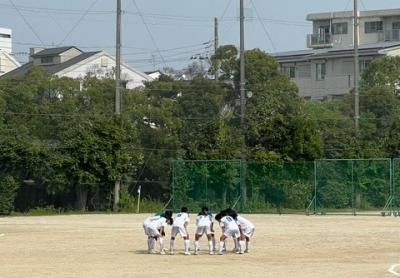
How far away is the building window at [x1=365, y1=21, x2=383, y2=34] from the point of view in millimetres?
81863

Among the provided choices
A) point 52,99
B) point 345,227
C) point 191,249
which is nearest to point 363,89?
point 52,99

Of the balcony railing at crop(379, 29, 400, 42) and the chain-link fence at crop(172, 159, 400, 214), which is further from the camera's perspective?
the balcony railing at crop(379, 29, 400, 42)

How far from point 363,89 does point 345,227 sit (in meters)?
33.7

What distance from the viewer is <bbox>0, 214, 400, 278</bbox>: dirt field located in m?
18.2

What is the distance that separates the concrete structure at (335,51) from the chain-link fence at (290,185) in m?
30.1

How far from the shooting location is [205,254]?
22422 millimetres

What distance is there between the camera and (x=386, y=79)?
63.9 metres

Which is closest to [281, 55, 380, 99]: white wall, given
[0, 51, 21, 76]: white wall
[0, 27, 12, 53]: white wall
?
[0, 51, 21, 76]: white wall

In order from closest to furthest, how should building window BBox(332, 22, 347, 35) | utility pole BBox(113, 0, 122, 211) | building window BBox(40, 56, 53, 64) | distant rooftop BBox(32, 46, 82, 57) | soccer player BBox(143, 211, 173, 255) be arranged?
soccer player BBox(143, 211, 173, 255) < utility pole BBox(113, 0, 122, 211) < building window BBox(40, 56, 53, 64) < distant rooftop BBox(32, 46, 82, 57) < building window BBox(332, 22, 347, 35)

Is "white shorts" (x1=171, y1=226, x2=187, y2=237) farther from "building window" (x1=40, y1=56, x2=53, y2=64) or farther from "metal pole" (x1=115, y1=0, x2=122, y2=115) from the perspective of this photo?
"building window" (x1=40, y1=56, x2=53, y2=64)

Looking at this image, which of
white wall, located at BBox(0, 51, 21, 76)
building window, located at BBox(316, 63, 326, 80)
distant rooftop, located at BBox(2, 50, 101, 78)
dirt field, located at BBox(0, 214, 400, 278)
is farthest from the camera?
white wall, located at BBox(0, 51, 21, 76)

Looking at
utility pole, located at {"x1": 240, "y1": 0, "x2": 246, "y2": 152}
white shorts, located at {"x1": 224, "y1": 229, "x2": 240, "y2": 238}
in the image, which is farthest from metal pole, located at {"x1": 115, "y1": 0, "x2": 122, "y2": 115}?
white shorts, located at {"x1": 224, "y1": 229, "x2": 240, "y2": 238}

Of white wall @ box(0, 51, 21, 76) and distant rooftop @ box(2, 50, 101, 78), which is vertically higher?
white wall @ box(0, 51, 21, 76)

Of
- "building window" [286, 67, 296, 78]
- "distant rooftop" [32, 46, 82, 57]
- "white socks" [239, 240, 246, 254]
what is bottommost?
"white socks" [239, 240, 246, 254]
